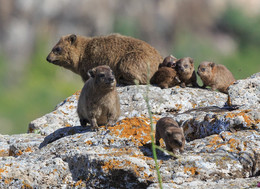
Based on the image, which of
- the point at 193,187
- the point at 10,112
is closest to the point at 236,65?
the point at 10,112

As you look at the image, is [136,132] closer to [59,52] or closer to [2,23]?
[59,52]

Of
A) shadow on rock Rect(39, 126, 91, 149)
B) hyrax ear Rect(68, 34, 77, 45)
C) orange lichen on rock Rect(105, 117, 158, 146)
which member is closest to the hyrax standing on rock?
hyrax ear Rect(68, 34, 77, 45)

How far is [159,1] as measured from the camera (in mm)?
24516

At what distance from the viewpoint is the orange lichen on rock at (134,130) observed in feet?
19.5

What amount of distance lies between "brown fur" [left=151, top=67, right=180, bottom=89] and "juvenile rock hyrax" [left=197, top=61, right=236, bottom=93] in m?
0.70

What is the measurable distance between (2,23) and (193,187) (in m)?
19.7

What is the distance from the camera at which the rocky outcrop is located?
4.84 meters

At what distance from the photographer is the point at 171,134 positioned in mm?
5441

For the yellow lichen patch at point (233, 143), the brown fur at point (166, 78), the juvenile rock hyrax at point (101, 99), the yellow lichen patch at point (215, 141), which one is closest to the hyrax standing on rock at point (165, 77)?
the brown fur at point (166, 78)

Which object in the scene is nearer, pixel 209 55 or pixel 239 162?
pixel 239 162

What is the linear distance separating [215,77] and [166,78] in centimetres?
120

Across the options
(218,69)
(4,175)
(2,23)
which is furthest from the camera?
(2,23)

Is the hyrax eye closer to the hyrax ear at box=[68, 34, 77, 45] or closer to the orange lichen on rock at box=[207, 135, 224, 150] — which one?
the hyrax ear at box=[68, 34, 77, 45]

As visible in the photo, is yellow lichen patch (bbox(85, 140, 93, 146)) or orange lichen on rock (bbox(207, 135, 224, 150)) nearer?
orange lichen on rock (bbox(207, 135, 224, 150))
